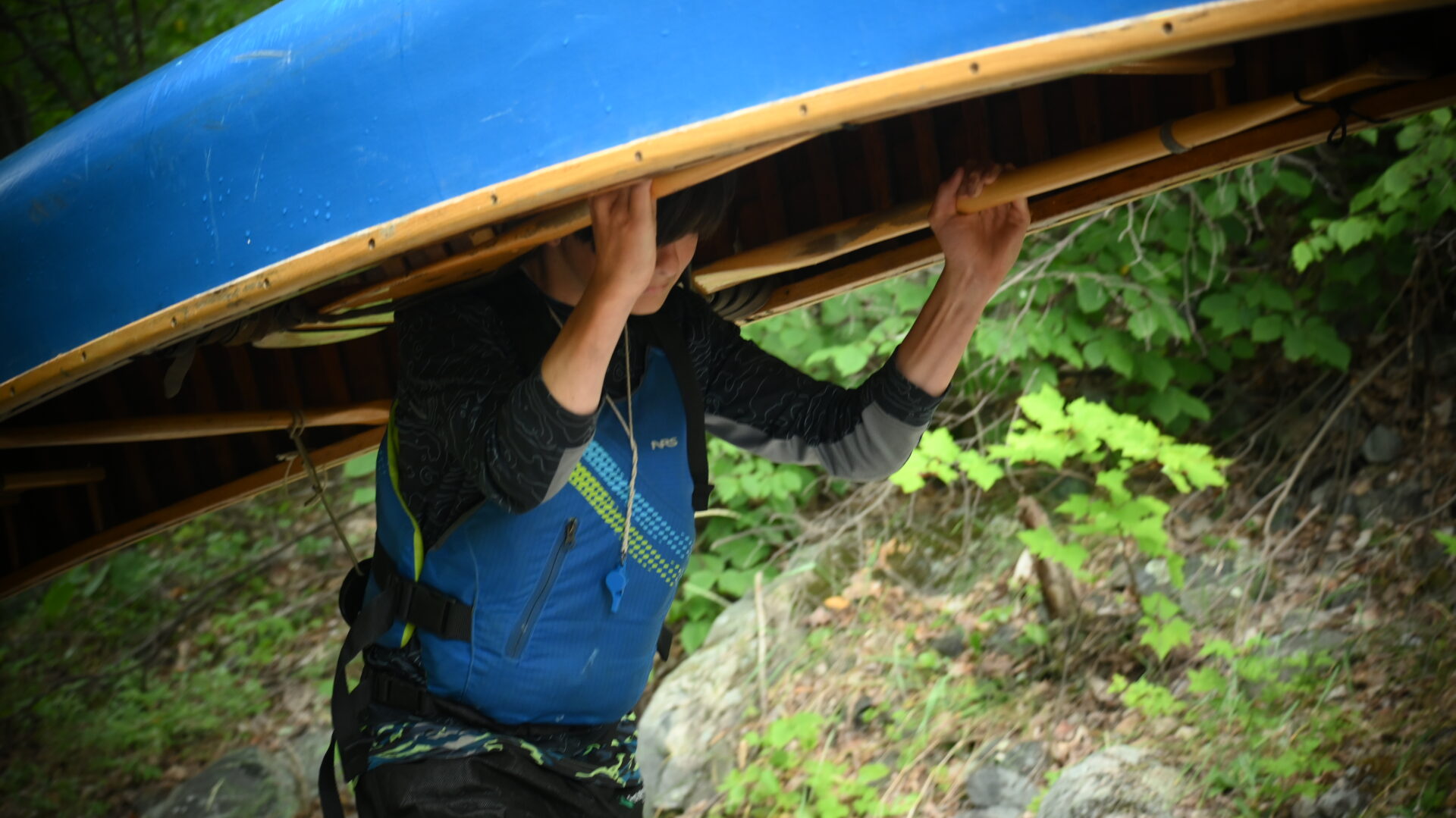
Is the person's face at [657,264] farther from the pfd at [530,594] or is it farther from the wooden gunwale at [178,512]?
the wooden gunwale at [178,512]

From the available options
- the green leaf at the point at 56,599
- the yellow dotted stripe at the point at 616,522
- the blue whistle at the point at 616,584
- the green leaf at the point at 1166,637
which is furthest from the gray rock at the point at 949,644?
the green leaf at the point at 56,599

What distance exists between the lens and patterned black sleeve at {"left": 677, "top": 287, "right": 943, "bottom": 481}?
5.86ft

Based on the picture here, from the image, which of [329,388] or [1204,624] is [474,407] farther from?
[1204,624]

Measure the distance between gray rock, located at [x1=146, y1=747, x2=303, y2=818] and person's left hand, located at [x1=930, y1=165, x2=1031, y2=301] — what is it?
11.3ft

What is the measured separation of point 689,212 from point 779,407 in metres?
0.42

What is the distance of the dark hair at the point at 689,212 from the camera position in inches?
60.4

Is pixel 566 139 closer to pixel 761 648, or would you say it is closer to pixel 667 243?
pixel 667 243

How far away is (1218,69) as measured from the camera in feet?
6.21

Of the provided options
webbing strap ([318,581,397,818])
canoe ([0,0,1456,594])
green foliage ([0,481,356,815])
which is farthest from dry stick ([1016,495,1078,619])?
green foliage ([0,481,356,815])

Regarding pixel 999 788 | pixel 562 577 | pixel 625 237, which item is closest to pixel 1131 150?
pixel 625 237

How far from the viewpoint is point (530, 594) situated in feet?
4.95

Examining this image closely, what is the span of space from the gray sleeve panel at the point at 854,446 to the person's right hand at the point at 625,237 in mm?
560

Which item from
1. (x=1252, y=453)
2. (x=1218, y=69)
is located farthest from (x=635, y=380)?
(x=1252, y=453)

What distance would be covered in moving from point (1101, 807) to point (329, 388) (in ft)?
7.35
